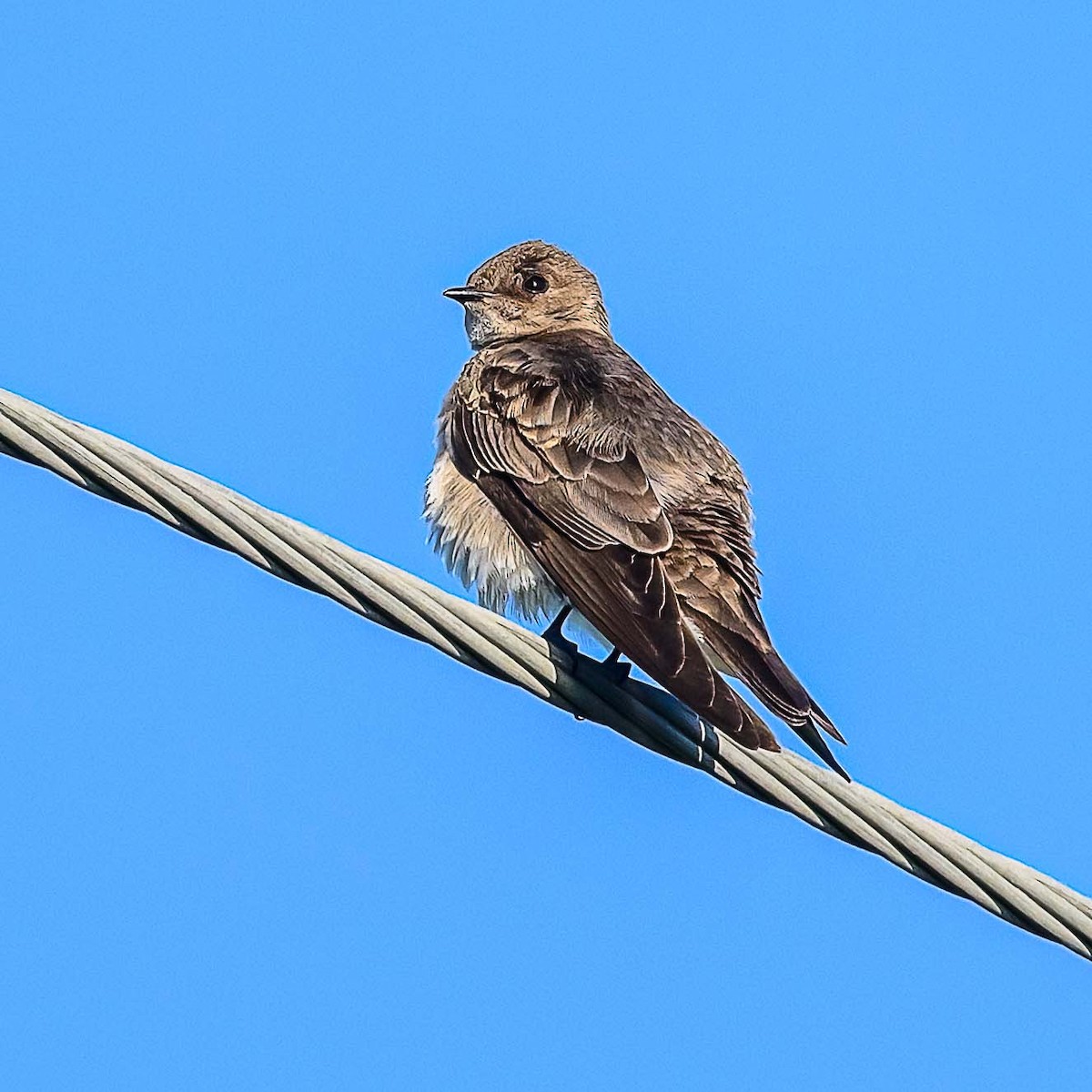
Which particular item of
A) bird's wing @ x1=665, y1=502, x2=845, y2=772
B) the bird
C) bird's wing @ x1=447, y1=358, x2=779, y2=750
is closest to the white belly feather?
the bird

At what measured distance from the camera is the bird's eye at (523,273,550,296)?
9.95 meters

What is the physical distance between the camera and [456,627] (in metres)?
4.95

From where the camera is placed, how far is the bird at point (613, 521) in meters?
6.34

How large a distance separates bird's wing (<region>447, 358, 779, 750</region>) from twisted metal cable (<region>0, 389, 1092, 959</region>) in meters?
0.48

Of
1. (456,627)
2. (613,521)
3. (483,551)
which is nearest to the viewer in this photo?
(456,627)

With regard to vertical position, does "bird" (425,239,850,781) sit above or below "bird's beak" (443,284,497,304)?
below

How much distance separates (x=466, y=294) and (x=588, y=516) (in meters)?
3.06

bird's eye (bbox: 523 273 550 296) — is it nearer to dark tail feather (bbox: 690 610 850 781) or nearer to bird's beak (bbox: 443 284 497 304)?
bird's beak (bbox: 443 284 497 304)

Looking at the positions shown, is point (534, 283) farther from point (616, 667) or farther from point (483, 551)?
point (616, 667)

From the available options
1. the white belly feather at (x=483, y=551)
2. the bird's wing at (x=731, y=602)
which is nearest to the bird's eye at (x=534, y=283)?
the white belly feather at (x=483, y=551)

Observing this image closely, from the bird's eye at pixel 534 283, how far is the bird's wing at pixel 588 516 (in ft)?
5.99

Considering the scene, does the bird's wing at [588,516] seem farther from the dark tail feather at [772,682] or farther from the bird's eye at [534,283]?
the bird's eye at [534,283]

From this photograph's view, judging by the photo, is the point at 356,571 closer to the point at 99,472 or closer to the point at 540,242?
the point at 99,472

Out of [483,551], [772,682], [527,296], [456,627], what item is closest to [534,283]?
[527,296]
